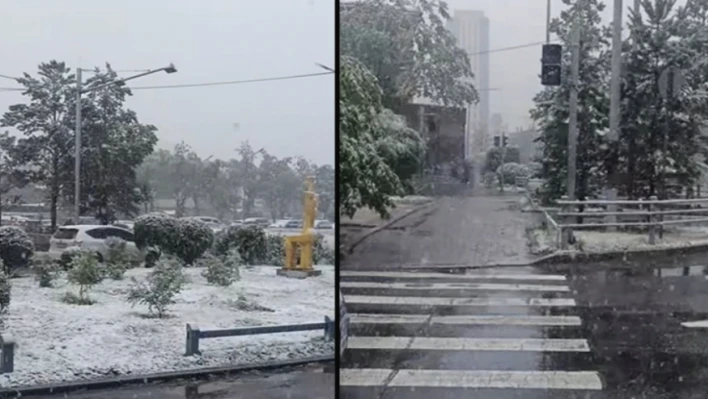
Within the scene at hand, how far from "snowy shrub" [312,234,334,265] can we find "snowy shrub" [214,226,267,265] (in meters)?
0.19

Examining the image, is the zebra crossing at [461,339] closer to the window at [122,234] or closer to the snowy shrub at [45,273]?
the window at [122,234]

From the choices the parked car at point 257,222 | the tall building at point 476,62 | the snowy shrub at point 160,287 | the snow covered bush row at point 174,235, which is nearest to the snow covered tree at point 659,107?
the tall building at point 476,62

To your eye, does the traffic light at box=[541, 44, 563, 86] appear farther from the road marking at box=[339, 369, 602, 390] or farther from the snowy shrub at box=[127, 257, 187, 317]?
the snowy shrub at box=[127, 257, 187, 317]

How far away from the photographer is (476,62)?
3279 mm

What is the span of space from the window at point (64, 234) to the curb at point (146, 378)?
1.74 feet

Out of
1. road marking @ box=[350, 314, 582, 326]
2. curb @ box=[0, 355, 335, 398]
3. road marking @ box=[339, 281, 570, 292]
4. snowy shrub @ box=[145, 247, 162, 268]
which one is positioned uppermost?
snowy shrub @ box=[145, 247, 162, 268]

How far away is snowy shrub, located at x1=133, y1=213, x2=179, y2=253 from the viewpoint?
3000 mm

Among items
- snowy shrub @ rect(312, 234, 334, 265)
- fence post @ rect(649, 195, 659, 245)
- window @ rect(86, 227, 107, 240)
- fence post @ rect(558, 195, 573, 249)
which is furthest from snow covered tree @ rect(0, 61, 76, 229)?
fence post @ rect(649, 195, 659, 245)

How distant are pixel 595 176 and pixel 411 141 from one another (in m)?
0.80

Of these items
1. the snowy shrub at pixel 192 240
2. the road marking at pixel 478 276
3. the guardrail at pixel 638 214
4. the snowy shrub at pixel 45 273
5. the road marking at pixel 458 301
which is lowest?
the road marking at pixel 458 301

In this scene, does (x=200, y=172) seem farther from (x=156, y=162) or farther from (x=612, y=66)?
(x=612, y=66)

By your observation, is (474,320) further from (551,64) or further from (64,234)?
(64,234)

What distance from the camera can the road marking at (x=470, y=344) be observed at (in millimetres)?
3262

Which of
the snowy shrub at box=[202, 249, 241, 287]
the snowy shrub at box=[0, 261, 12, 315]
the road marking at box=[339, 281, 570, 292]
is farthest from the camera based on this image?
the road marking at box=[339, 281, 570, 292]
